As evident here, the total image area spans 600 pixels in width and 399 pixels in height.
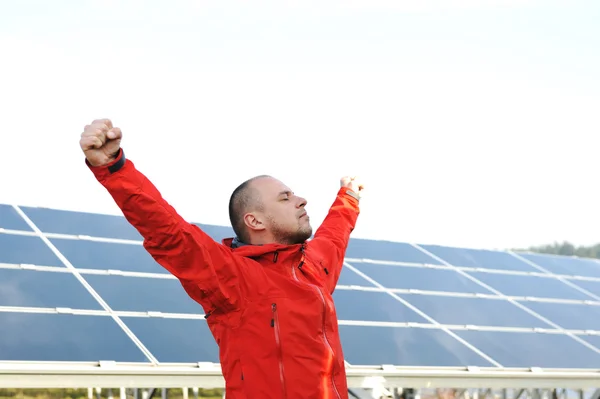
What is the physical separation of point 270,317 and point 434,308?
6.68m

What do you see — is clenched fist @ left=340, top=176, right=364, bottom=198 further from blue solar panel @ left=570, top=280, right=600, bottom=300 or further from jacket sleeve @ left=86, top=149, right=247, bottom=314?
blue solar panel @ left=570, top=280, right=600, bottom=300

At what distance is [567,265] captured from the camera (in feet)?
49.6

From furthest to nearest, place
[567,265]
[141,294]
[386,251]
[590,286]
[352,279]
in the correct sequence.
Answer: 1. [567,265]
2. [590,286]
3. [386,251]
4. [352,279]
5. [141,294]

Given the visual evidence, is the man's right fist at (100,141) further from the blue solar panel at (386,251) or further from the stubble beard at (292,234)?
the blue solar panel at (386,251)

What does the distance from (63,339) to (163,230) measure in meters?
4.01

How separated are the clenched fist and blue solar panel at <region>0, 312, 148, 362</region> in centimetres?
258

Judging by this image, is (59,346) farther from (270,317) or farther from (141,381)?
(270,317)

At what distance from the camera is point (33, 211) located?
430 inches

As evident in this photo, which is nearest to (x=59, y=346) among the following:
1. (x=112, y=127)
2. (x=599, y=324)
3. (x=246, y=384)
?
(x=246, y=384)

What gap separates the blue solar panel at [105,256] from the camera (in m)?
9.80

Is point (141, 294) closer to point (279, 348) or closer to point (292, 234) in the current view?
point (292, 234)

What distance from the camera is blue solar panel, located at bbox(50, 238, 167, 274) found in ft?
32.1

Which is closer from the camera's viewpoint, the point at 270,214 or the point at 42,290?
the point at 270,214

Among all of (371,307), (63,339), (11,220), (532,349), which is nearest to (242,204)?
(63,339)
